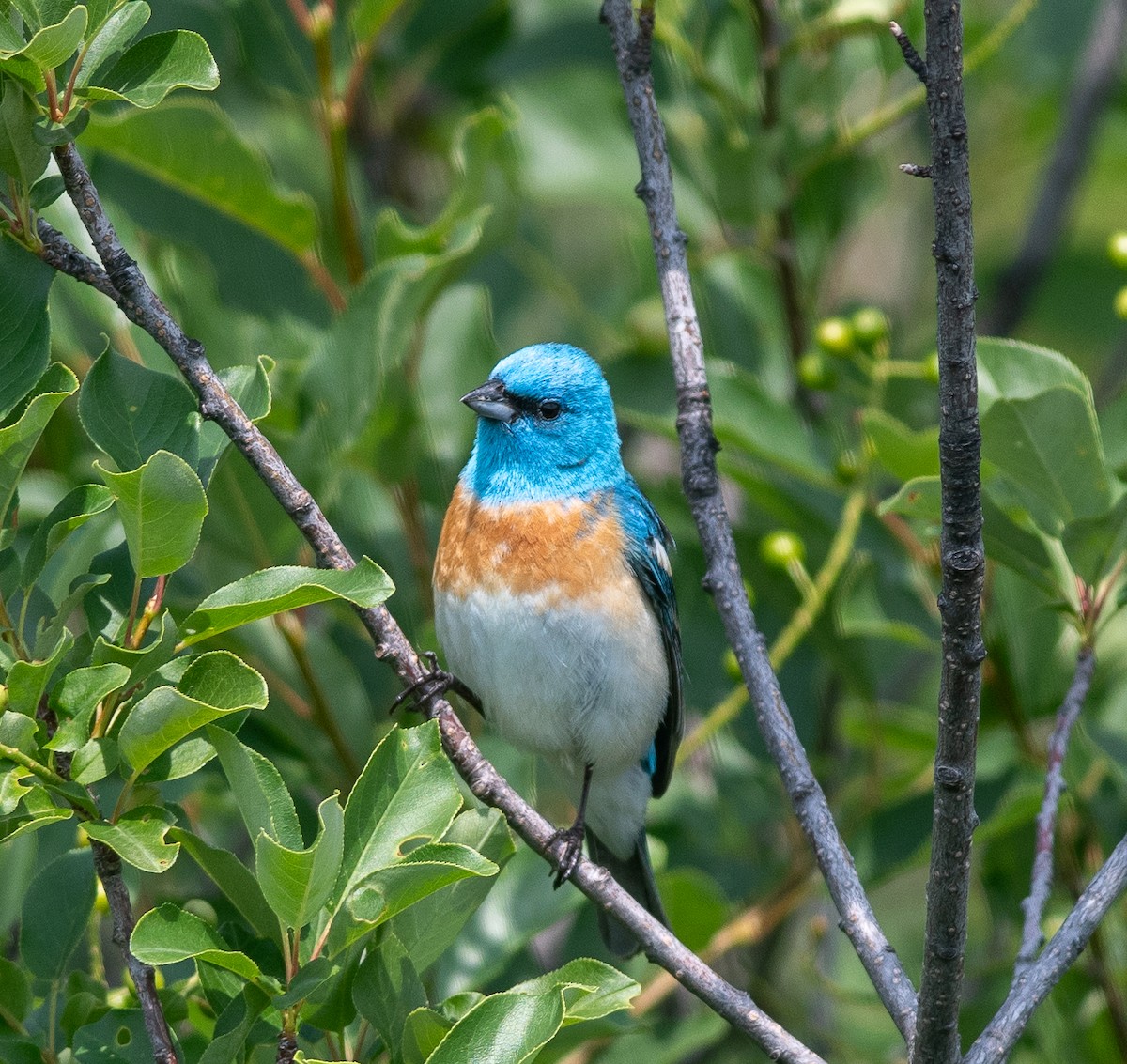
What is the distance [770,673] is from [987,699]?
1.38 m

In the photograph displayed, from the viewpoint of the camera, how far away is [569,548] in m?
3.83

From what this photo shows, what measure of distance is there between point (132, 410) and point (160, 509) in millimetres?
307

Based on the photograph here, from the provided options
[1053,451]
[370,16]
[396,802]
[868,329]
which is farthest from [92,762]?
[868,329]

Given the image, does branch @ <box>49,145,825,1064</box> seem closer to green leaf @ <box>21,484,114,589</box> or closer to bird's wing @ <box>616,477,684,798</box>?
green leaf @ <box>21,484,114,589</box>

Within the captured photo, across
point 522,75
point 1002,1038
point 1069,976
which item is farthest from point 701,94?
point 1002,1038

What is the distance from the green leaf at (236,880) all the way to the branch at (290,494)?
0.43 meters

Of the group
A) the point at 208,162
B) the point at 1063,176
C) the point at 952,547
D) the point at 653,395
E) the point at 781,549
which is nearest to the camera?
the point at 952,547

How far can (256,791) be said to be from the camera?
221 cm

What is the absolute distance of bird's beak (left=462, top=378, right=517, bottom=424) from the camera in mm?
3865

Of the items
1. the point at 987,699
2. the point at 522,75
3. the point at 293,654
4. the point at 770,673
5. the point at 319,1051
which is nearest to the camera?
the point at 319,1051

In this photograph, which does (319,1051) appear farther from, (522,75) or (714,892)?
(522,75)

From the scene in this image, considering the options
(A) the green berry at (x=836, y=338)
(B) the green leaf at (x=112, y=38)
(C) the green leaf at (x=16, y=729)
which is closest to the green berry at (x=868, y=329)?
(A) the green berry at (x=836, y=338)

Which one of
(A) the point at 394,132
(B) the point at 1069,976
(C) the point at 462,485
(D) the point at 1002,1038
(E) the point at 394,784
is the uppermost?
(A) the point at 394,132

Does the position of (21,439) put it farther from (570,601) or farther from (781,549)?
(781,549)
